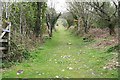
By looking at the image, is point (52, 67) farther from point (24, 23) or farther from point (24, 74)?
point (24, 23)

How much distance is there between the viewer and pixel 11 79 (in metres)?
9.20

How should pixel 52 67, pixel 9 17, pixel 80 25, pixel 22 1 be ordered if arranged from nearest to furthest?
pixel 52 67
pixel 9 17
pixel 22 1
pixel 80 25

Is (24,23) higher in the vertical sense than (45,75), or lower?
higher

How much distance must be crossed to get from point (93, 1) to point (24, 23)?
990 cm

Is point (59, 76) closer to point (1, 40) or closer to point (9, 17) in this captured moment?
point (1, 40)

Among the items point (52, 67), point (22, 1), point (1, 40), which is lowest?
point (52, 67)

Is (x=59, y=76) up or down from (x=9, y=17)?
down

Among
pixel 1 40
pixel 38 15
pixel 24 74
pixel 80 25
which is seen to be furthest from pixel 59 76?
pixel 80 25

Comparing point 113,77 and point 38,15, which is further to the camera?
point 38,15

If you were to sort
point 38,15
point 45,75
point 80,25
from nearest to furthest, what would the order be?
point 45,75
point 38,15
point 80,25

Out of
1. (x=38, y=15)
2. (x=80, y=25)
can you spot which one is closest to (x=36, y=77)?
(x=38, y=15)

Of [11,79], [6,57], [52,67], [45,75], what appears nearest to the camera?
[11,79]

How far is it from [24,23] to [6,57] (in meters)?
8.21

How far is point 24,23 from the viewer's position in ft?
67.4
